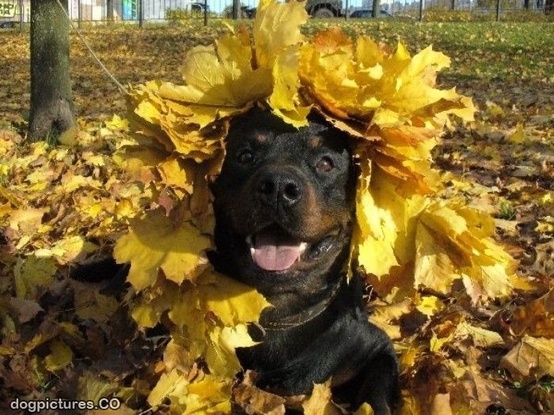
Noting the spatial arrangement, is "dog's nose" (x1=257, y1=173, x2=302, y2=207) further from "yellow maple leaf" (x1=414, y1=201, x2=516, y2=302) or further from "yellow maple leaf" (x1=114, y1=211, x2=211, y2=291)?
"yellow maple leaf" (x1=414, y1=201, x2=516, y2=302)

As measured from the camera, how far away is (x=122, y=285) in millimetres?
4125

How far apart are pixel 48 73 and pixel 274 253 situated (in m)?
5.44

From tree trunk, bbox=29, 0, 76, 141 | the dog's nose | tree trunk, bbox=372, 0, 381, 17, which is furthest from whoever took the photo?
tree trunk, bbox=372, 0, 381, 17

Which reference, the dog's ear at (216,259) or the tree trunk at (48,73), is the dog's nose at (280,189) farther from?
the tree trunk at (48,73)

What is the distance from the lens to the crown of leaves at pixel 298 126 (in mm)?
2854

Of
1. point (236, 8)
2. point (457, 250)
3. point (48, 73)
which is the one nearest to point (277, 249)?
point (457, 250)

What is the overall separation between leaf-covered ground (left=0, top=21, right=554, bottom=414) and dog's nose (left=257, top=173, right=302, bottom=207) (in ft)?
1.54

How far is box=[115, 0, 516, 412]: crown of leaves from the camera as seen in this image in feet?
9.36

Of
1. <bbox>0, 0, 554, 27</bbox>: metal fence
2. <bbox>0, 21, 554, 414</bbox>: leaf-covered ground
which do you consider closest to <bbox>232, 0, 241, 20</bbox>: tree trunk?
<bbox>0, 0, 554, 27</bbox>: metal fence

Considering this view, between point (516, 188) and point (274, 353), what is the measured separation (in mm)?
3158

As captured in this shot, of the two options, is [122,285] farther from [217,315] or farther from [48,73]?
[48,73]

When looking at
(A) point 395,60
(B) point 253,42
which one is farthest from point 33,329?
(A) point 395,60

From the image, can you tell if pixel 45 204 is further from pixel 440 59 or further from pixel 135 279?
pixel 440 59

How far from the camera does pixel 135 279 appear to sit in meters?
2.89
